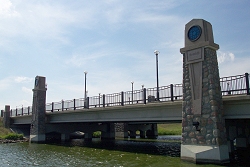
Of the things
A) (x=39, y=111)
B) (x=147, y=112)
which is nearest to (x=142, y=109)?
(x=147, y=112)

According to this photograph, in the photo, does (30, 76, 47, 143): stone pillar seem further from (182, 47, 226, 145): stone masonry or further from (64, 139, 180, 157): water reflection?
(182, 47, 226, 145): stone masonry

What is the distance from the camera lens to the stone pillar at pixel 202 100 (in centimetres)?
1559

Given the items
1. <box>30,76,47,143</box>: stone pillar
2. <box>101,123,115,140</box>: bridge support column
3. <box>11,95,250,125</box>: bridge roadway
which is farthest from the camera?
<box>101,123,115,140</box>: bridge support column

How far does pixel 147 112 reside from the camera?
2202 cm

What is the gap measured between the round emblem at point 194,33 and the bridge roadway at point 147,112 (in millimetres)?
4242

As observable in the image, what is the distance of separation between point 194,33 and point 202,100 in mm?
4446

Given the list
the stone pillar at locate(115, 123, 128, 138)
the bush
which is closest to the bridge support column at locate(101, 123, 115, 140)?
the stone pillar at locate(115, 123, 128, 138)

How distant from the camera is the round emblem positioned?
17125mm

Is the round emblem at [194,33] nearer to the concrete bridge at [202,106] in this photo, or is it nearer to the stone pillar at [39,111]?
the concrete bridge at [202,106]

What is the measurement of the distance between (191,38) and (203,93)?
379 cm

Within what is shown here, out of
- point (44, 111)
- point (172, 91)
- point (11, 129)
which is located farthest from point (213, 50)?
point (11, 129)

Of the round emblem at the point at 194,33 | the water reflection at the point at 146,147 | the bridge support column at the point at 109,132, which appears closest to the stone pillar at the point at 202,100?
the round emblem at the point at 194,33

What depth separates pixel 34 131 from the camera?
36875 millimetres

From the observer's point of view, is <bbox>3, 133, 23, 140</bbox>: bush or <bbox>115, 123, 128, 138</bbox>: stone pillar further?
<bbox>115, 123, 128, 138</bbox>: stone pillar
